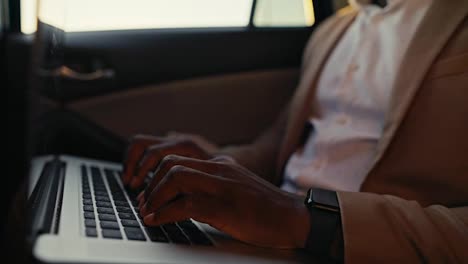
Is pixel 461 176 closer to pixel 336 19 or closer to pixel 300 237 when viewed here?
pixel 300 237

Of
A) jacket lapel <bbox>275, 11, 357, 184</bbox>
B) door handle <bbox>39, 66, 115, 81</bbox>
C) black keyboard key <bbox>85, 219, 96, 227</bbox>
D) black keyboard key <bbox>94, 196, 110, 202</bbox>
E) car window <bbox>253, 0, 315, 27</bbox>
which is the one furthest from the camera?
car window <bbox>253, 0, 315, 27</bbox>

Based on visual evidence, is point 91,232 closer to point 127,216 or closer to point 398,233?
point 127,216

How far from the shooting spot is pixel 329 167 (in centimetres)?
126

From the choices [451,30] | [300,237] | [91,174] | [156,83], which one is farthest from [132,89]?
[300,237]

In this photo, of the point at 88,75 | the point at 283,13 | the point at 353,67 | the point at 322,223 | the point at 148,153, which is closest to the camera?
the point at 322,223

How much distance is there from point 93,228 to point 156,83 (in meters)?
1.07

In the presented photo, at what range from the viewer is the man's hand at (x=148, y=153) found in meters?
1.09

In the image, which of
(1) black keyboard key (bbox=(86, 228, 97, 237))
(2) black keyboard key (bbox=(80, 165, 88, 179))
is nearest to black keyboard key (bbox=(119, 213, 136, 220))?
(1) black keyboard key (bbox=(86, 228, 97, 237))

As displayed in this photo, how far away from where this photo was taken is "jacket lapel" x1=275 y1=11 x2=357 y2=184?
4.70 ft

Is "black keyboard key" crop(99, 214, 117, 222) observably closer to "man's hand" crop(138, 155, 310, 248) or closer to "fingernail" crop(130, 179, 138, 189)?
"man's hand" crop(138, 155, 310, 248)

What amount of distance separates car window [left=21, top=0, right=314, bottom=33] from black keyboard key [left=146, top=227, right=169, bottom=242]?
38.2 inches

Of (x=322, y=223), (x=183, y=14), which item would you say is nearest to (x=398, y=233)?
(x=322, y=223)

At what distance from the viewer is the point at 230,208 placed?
2.52 ft

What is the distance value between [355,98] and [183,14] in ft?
2.20
